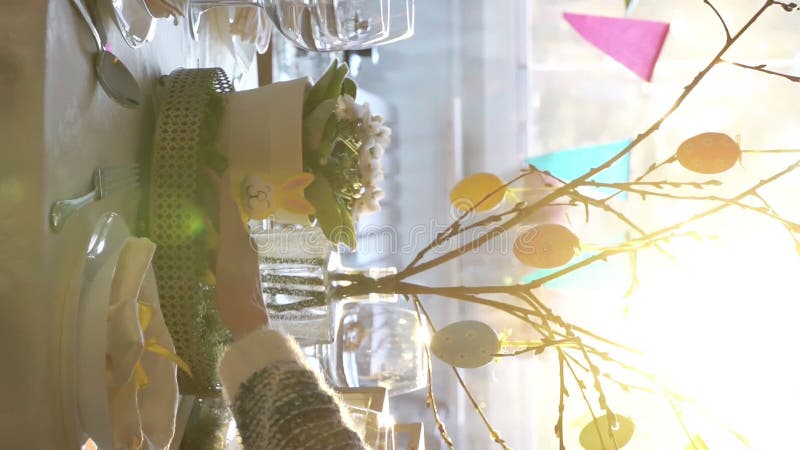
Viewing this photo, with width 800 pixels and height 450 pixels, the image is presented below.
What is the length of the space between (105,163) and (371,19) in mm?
261

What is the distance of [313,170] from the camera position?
55 cm

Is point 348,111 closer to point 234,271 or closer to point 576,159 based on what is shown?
point 234,271

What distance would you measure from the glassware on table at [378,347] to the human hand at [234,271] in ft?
0.89

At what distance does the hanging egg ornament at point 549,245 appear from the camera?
560 millimetres

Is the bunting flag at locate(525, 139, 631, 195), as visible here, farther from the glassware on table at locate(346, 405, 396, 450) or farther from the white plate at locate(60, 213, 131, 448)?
the white plate at locate(60, 213, 131, 448)

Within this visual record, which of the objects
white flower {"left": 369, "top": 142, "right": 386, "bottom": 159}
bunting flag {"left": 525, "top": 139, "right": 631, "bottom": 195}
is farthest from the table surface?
bunting flag {"left": 525, "top": 139, "right": 631, "bottom": 195}

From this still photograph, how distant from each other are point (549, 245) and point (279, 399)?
Result: 243 mm

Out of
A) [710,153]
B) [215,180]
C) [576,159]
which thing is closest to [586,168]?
[576,159]

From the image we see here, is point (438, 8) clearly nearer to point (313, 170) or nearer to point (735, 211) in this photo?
point (735, 211)

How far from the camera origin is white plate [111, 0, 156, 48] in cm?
48

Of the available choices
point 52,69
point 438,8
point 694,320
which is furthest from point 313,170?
point 438,8

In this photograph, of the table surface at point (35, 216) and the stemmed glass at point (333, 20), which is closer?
the table surface at point (35, 216)

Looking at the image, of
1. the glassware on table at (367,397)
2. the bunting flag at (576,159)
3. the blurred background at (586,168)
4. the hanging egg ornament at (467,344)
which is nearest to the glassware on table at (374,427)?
the glassware on table at (367,397)

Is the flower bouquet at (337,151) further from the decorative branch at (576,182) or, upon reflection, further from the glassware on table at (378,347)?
the glassware on table at (378,347)
